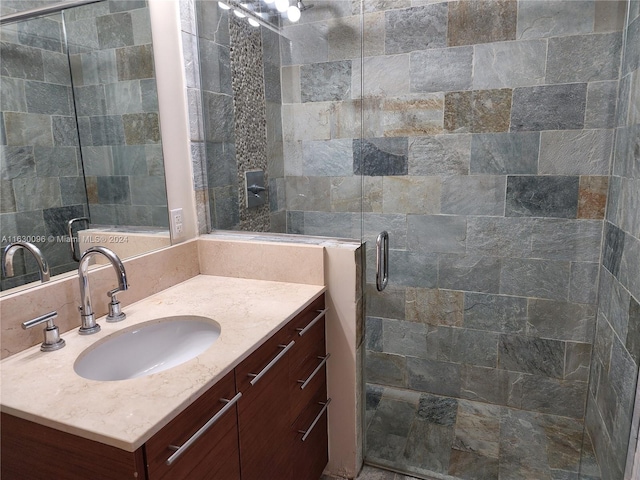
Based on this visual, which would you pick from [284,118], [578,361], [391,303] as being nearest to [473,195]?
[391,303]

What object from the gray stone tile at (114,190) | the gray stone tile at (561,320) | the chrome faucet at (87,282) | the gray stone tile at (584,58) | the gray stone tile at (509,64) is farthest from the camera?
the gray stone tile at (561,320)

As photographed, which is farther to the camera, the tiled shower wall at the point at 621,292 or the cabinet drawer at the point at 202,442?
the tiled shower wall at the point at 621,292

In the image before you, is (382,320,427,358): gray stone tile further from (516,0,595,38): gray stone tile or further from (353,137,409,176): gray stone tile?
(516,0,595,38): gray stone tile

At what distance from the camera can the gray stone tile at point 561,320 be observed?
235cm

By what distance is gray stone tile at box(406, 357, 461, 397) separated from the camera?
8.81ft

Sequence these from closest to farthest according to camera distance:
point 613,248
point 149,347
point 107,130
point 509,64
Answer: point 149,347
point 107,130
point 613,248
point 509,64

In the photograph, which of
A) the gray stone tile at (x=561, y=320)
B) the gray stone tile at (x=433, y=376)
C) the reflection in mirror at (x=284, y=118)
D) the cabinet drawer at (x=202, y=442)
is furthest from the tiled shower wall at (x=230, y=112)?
the gray stone tile at (x=561, y=320)

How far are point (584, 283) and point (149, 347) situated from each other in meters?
2.19

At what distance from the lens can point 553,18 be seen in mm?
2162

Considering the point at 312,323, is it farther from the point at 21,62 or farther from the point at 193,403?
the point at 21,62

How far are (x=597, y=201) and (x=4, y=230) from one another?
2563mm

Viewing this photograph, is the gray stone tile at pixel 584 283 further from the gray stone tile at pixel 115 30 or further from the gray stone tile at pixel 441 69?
the gray stone tile at pixel 115 30

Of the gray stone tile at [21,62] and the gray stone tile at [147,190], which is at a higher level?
the gray stone tile at [21,62]

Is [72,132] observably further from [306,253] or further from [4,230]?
[306,253]
